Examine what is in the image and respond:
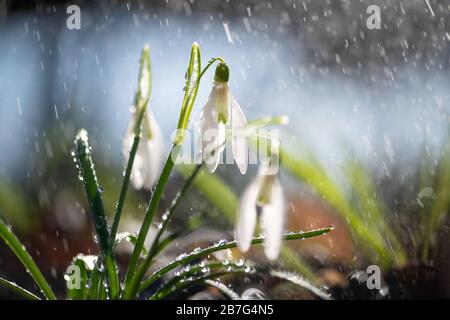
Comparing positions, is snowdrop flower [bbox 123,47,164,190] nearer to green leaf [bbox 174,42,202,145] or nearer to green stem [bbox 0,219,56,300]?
green leaf [bbox 174,42,202,145]

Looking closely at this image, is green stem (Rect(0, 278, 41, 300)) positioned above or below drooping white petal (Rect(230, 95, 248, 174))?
below

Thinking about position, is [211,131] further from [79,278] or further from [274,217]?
[79,278]

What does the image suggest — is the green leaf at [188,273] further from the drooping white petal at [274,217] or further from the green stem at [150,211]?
the drooping white petal at [274,217]

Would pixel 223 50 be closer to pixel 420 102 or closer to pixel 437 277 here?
pixel 420 102

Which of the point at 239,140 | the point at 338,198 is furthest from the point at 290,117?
the point at 239,140

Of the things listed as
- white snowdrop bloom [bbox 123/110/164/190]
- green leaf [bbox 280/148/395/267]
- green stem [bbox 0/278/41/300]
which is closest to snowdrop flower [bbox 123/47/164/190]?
white snowdrop bloom [bbox 123/110/164/190]
